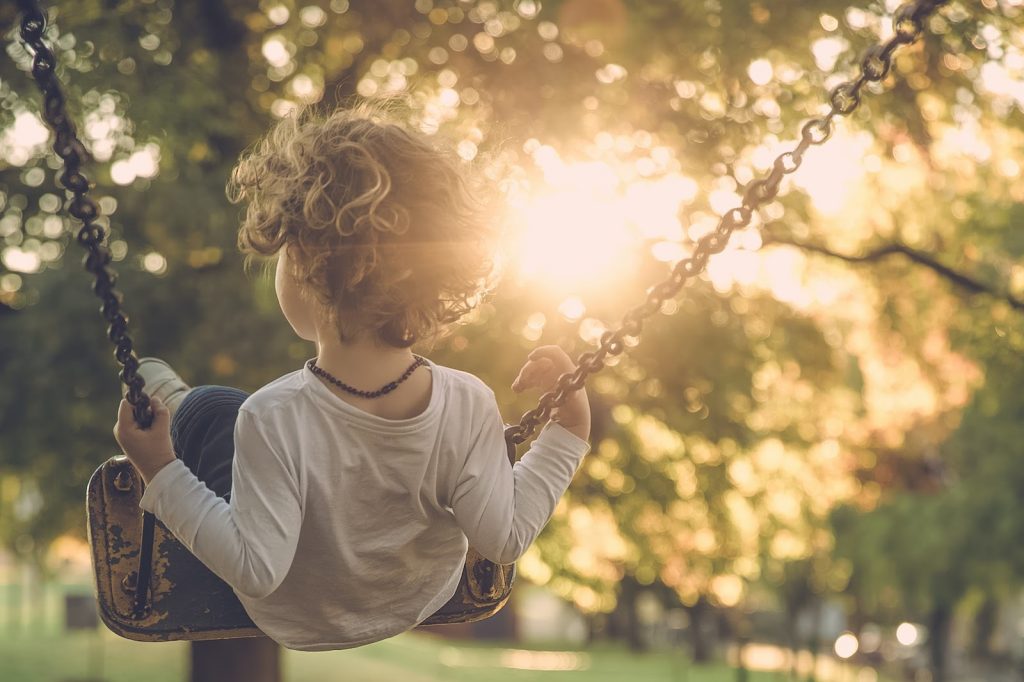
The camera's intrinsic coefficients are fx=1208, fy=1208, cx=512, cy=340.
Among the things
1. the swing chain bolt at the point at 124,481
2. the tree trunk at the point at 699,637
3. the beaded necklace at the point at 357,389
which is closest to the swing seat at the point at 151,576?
the swing chain bolt at the point at 124,481

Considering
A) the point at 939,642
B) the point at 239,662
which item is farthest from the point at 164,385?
the point at 939,642

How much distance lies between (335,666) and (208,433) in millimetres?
19516

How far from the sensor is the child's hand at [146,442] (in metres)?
2.29

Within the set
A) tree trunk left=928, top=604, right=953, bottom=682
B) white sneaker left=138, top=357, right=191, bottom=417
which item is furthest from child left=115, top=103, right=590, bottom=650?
tree trunk left=928, top=604, right=953, bottom=682

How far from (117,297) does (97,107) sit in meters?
6.53

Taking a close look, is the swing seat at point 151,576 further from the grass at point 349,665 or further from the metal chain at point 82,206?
the grass at point 349,665

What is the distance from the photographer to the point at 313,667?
20.8 metres

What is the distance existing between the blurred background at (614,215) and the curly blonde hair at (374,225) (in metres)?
4.84

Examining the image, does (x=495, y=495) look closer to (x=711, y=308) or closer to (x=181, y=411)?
(x=181, y=411)

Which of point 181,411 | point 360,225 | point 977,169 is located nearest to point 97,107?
point 181,411

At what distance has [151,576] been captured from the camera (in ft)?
8.56

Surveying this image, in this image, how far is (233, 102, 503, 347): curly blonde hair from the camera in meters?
2.33

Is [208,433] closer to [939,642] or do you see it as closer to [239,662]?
[239,662]

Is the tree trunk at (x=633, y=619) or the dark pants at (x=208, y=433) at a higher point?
the tree trunk at (x=633, y=619)
